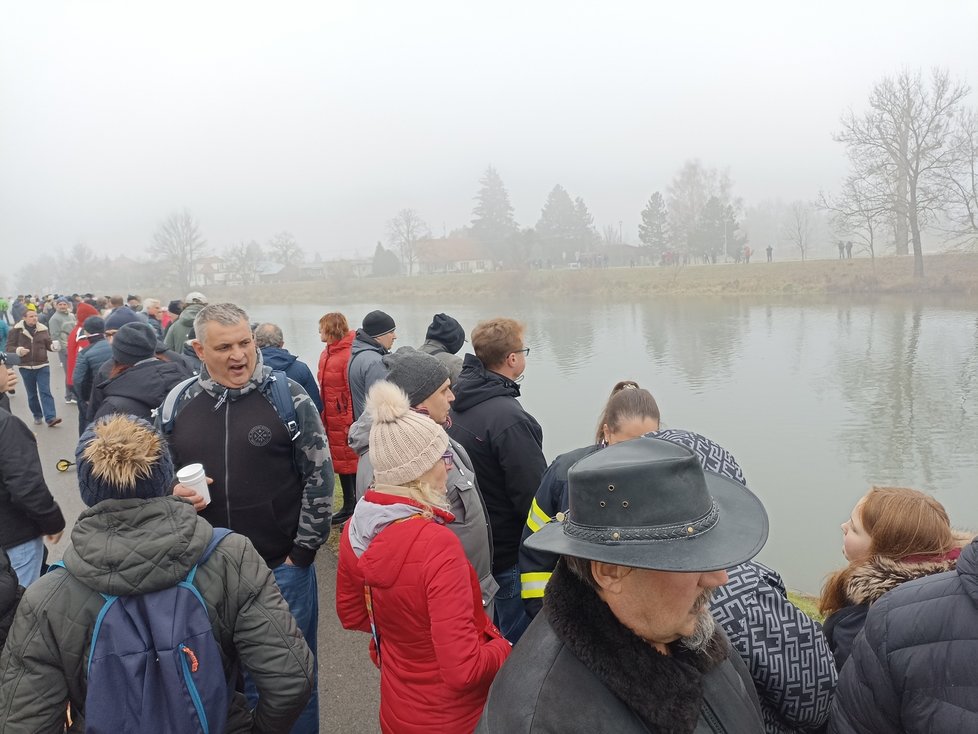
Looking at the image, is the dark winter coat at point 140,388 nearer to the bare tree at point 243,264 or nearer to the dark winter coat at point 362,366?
the dark winter coat at point 362,366

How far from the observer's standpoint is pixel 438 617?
6.27 feet

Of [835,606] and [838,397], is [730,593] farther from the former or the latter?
[838,397]

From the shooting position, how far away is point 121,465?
5.75 feet

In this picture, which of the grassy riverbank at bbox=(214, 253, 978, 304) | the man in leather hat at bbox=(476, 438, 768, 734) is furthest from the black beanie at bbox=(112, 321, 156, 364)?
the grassy riverbank at bbox=(214, 253, 978, 304)

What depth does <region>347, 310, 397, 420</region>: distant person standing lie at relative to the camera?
16.6 ft

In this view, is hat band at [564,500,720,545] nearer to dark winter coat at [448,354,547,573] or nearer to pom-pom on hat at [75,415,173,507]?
pom-pom on hat at [75,415,173,507]

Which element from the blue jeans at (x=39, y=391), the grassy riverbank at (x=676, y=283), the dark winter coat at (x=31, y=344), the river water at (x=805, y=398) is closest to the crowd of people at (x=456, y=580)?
the river water at (x=805, y=398)

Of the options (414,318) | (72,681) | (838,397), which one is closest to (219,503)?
(72,681)

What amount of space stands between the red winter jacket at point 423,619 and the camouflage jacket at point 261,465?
33.6 inches

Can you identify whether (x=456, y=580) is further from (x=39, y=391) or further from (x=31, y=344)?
(x=39, y=391)

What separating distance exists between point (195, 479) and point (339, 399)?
132 inches

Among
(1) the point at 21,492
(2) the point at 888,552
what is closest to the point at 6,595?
(1) the point at 21,492

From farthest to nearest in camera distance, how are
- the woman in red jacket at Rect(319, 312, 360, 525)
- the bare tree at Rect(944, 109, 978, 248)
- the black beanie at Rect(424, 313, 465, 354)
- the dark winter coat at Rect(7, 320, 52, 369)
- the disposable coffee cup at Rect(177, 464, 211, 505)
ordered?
the bare tree at Rect(944, 109, 978, 248) < the dark winter coat at Rect(7, 320, 52, 369) < the woman in red jacket at Rect(319, 312, 360, 525) < the black beanie at Rect(424, 313, 465, 354) < the disposable coffee cup at Rect(177, 464, 211, 505)

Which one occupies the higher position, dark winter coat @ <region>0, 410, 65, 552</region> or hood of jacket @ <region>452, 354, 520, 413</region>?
hood of jacket @ <region>452, 354, 520, 413</region>
